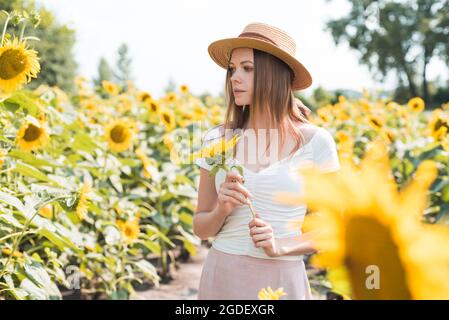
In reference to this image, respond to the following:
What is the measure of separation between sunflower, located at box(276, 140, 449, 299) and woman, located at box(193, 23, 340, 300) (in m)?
1.05

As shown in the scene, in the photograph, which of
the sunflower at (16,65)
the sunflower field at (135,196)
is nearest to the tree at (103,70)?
the sunflower field at (135,196)

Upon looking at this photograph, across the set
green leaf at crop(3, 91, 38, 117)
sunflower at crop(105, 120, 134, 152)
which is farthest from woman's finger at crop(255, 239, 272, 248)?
sunflower at crop(105, 120, 134, 152)

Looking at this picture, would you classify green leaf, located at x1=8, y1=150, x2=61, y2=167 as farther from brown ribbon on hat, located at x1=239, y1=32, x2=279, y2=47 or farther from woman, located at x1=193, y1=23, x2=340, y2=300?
brown ribbon on hat, located at x1=239, y1=32, x2=279, y2=47

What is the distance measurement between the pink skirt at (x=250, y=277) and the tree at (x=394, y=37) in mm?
24228

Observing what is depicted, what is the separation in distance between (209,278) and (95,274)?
63.7 inches

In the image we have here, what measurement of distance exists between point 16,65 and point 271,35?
0.61 m

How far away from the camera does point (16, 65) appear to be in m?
1.33

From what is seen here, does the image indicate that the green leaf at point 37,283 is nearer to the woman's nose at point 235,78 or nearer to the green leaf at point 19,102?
the green leaf at point 19,102

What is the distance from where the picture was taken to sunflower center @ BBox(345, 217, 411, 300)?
0.16m

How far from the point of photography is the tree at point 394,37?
966 inches

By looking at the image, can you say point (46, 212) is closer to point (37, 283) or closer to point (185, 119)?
point (37, 283)

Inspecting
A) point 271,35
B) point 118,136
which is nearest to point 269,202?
point 271,35
